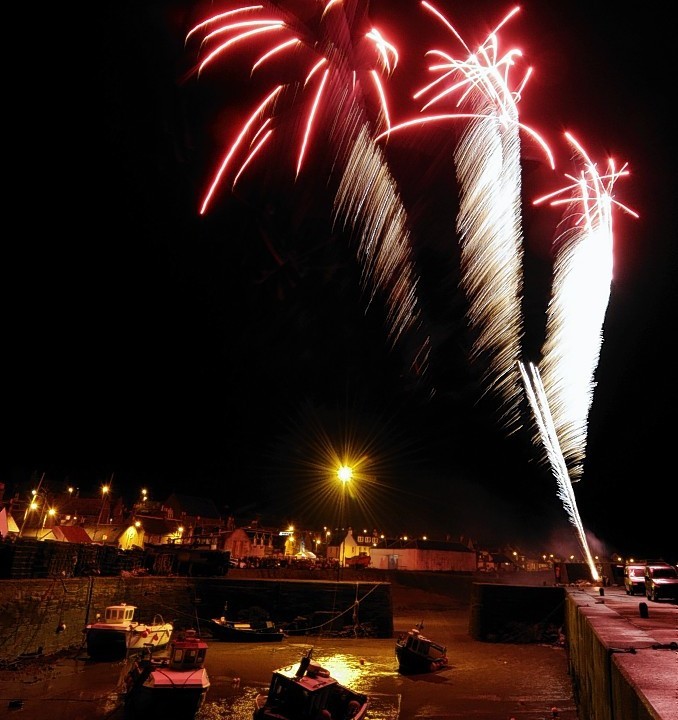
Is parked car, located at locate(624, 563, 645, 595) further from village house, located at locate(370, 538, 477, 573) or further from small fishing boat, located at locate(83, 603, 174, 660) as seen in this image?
village house, located at locate(370, 538, 477, 573)

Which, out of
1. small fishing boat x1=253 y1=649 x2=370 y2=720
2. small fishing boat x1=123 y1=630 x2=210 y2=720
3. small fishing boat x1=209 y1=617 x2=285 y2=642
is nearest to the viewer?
small fishing boat x1=253 y1=649 x2=370 y2=720

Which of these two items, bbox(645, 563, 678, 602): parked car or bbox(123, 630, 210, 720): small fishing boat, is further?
bbox(645, 563, 678, 602): parked car

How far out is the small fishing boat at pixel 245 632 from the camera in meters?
32.1

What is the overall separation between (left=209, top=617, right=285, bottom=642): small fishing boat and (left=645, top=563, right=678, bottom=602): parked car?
1981 cm

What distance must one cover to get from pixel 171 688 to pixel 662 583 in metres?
17.4

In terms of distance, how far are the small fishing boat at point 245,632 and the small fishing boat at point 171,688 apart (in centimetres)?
1326

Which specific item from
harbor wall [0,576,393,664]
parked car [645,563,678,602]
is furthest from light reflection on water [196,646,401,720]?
parked car [645,563,678,602]

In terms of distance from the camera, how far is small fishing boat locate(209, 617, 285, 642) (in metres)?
32.1

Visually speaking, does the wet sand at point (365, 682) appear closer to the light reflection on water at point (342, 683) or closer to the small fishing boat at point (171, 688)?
the light reflection on water at point (342, 683)

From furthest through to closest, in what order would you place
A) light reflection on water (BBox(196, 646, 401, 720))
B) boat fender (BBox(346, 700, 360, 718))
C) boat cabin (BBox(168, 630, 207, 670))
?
1. boat cabin (BBox(168, 630, 207, 670))
2. light reflection on water (BBox(196, 646, 401, 720))
3. boat fender (BBox(346, 700, 360, 718))

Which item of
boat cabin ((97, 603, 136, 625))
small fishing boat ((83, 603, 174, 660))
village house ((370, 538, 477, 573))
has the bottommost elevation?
small fishing boat ((83, 603, 174, 660))

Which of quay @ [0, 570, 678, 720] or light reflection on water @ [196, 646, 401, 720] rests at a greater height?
quay @ [0, 570, 678, 720]

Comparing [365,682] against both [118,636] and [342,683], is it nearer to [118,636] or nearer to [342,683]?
[342,683]

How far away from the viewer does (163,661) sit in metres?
20.9
